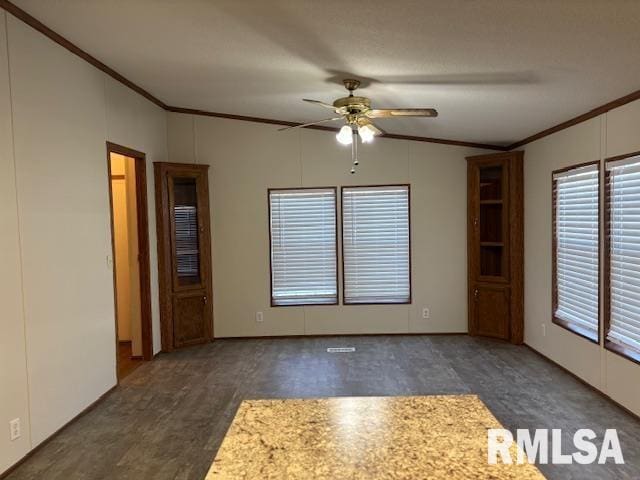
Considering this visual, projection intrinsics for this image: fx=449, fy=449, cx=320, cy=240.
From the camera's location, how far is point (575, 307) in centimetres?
434

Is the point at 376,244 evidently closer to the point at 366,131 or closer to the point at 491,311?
the point at 491,311

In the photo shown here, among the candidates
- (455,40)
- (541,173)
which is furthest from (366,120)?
(541,173)

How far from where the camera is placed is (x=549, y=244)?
4.81m

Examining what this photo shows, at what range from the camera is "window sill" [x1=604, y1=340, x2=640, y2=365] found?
11.1ft

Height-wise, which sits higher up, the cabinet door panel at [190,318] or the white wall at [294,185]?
the white wall at [294,185]

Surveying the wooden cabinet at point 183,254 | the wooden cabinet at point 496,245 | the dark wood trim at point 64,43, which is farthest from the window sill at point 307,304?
the dark wood trim at point 64,43

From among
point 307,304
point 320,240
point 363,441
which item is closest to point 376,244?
point 320,240

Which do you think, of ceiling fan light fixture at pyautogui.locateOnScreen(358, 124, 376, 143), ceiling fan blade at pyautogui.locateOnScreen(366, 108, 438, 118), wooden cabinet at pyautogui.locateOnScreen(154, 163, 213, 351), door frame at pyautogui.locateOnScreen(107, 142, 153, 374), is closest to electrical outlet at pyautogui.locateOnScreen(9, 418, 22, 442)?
door frame at pyautogui.locateOnScreen(107, 142, 153, 374)

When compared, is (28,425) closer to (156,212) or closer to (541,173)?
(156,212)

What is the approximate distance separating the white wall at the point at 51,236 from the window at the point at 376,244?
2.95 m

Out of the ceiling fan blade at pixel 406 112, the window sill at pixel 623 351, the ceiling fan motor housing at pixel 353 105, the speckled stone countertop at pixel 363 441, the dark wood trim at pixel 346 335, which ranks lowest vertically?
the dark wood trim at pixel 346 335

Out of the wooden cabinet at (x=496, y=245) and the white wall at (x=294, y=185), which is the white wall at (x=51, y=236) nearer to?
the white wall at (x=294, y=185)

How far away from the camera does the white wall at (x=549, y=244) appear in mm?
3482

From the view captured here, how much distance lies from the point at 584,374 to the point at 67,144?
4.86 metres
